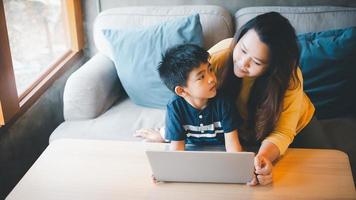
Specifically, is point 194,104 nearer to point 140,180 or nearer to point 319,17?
point 140,180

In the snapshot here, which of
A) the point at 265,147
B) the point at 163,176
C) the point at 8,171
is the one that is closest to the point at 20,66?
the point at 8,171

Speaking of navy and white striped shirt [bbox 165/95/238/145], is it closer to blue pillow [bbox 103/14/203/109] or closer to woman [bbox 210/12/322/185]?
woman [bbox 210/12/322/185]

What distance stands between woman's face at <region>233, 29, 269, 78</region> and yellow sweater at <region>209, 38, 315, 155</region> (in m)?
0.10

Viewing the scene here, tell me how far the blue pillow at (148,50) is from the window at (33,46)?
1.28 feet

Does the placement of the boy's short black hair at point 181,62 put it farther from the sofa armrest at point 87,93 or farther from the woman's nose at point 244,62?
the sofa armrest at point 87,93

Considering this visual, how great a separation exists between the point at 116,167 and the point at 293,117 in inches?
24.1

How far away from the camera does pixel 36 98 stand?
1.88 metres

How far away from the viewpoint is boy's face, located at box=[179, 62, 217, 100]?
117cm

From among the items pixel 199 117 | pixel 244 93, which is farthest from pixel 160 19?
pixel 199 117

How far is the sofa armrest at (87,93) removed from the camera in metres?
1.83

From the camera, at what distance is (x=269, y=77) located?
1.27 meters

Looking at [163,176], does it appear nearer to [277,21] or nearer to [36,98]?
[277,21]

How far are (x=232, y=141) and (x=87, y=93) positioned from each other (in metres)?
0.86

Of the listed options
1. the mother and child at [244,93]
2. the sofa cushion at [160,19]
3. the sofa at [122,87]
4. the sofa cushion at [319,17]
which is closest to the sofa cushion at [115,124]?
the sofa at [122,87]
